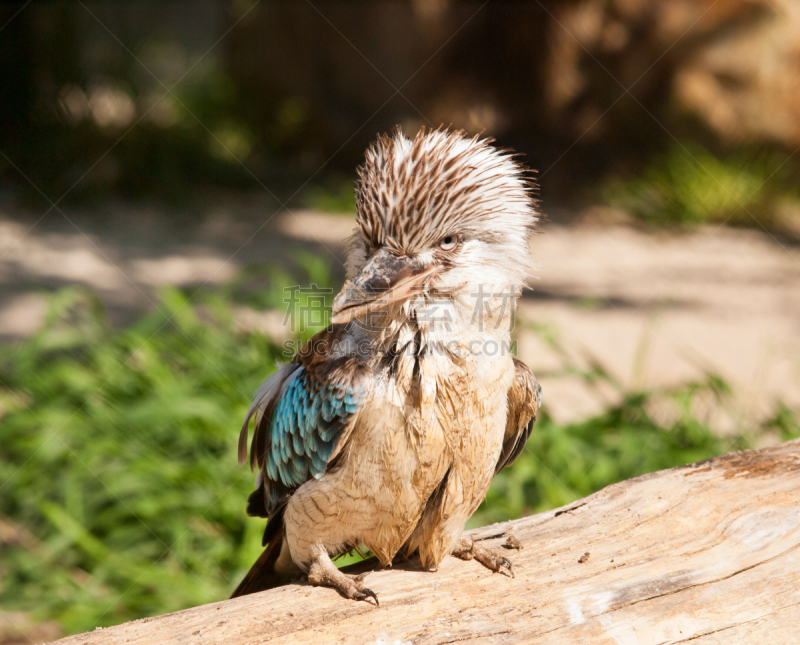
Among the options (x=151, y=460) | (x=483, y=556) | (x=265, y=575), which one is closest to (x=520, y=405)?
(x=483, y=556)

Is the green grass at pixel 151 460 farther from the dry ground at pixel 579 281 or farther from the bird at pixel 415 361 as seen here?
the bird at pixel 415 361

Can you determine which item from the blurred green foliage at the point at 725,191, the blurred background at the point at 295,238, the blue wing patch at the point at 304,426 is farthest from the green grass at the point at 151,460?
the blurred green foliage at the point at 725,191

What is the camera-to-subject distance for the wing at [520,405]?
2.63 m

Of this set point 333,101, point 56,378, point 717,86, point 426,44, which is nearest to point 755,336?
point 717,86

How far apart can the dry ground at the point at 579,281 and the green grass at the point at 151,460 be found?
2.05 feet

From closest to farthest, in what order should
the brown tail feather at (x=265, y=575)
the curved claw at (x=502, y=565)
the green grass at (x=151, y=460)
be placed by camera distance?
the curved claw at (x=502, y=565), the brown tail feather at (x=265, y=575), the green grass at (x=151, y=460)

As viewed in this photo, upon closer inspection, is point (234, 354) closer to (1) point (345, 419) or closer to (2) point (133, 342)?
(2) point (133, 342)

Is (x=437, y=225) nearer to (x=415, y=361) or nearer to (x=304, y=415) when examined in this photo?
(x=415, y=361)

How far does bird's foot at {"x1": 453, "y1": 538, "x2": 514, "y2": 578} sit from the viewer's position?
2537 millimetres

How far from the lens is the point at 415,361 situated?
7.59ft

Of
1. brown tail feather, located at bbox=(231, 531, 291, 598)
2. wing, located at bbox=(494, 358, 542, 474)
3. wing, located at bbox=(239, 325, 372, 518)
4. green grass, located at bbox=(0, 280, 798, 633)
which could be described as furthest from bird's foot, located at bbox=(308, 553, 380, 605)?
green grass, located at bbox=(0, 280, 798, 633)

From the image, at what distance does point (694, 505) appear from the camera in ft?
8.90

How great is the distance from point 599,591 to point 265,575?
4.56ft

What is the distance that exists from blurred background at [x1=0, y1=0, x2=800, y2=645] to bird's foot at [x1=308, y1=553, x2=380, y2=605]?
1.44 meters
